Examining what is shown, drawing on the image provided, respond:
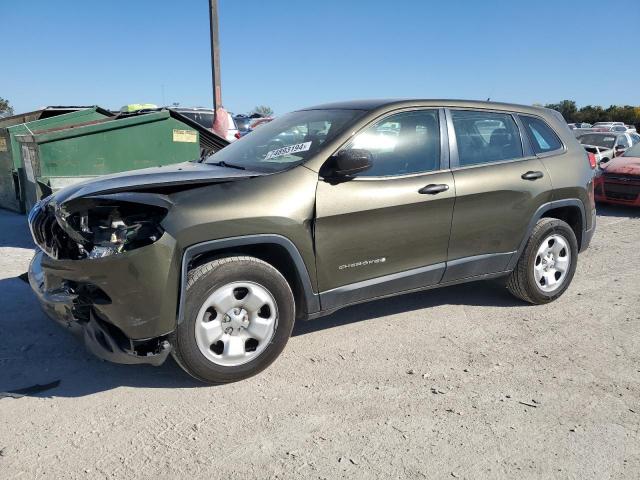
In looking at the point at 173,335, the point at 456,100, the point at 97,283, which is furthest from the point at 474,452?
the point at 456,100

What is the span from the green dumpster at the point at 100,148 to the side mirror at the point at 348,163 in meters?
4.32

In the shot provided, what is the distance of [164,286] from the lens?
2926 millimetres

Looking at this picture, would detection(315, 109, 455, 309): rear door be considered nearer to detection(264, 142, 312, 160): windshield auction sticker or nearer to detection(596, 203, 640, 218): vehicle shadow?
detection(264, 142, 312, 160): windshield auction sticker

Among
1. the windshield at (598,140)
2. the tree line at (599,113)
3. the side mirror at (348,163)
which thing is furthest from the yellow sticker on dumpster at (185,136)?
the tree line at (599,113)

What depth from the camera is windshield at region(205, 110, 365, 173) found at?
3.66 metres

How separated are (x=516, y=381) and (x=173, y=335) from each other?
6.91ft

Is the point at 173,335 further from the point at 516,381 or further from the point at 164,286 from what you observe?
the point at 516,381

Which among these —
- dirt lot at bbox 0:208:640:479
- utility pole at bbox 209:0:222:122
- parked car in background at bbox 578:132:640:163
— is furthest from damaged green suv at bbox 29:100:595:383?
parked car in background at bbox 578:132:640:163

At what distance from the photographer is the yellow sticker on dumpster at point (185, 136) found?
7.65 m

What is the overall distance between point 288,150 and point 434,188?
1080mm

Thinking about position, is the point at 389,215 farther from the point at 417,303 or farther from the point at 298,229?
the point at 417,303

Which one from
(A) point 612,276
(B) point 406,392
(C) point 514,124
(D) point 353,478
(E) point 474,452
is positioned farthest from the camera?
(A) point 612,276

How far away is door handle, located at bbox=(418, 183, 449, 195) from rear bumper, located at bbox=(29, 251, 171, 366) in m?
2.01

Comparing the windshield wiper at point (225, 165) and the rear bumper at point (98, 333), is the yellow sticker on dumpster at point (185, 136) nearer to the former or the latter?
the windshield wiper at point (225, 165)
